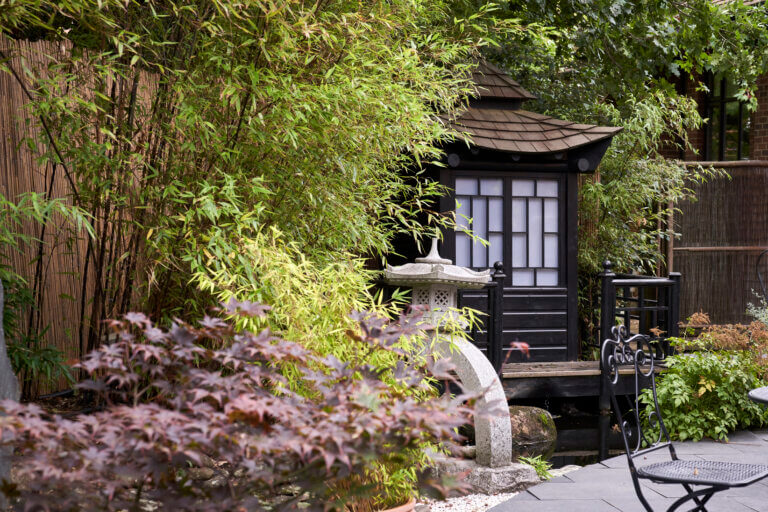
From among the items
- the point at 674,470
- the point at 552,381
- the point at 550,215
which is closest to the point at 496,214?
the point at 550,215

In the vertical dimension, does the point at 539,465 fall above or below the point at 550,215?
below

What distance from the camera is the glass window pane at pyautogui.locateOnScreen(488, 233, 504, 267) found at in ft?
23.5

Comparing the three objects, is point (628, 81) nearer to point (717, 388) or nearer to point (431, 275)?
point (717, 388)

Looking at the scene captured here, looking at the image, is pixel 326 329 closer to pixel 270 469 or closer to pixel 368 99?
pixel 368 99

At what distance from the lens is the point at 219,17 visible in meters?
3.63

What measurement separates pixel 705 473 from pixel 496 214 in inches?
172

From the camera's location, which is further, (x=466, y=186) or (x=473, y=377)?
(x=466, y=186)

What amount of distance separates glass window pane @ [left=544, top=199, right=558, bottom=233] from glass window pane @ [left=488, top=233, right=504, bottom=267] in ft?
1.50

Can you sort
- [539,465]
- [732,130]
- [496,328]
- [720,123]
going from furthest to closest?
1. [720,123]
2. [732,130]
3. [496,328]
4. [539,465]

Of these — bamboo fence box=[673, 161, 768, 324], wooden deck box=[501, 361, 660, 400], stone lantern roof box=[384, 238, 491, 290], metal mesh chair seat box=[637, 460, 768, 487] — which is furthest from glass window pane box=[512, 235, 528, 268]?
metal mesh chair seat box=[637, 460, 768, 487]

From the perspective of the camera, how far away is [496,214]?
23.6 ft

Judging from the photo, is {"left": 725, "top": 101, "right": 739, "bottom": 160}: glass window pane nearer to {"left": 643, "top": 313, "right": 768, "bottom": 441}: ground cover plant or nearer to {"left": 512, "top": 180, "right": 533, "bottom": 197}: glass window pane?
{"left": 512, "top": 180, "right": 533, "bottom": 197}: glass window pane

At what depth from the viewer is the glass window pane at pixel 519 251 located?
722 cm

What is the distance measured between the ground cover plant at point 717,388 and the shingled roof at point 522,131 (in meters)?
2.09
